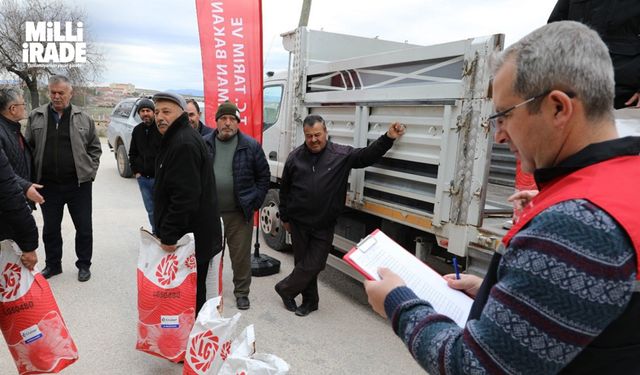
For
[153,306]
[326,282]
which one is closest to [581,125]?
[153,306]

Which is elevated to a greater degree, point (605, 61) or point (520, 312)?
point (605, 61)

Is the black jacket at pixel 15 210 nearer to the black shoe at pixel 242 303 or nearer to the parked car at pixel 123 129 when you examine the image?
the black shoe at pixel 242 303

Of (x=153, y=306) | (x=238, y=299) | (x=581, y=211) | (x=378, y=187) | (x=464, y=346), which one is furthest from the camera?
(x=238, y=299)

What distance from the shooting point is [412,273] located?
4.19 feet

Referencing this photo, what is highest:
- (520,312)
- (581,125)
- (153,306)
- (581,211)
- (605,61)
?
(605,61)

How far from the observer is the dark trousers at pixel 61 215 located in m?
4.28

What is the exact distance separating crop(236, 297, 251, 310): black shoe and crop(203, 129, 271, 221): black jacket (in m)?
0.75

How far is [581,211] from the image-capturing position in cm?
74

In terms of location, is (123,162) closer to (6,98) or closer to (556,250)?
(6,98)

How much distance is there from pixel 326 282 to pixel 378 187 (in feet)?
5.01

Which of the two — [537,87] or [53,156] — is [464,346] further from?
[53,156]

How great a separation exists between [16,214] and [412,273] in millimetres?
2160

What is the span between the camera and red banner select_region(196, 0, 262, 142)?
15.4 ft

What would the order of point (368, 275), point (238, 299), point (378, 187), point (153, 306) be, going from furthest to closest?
point (238, 299), point (378, 187), point (153, 306), point (368, 275)
